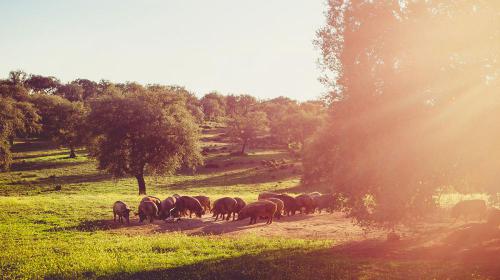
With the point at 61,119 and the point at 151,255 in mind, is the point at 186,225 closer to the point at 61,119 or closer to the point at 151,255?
the point at 151,255

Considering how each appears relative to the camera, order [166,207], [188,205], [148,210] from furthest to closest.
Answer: [188,205] → [166,207] → [148,210]

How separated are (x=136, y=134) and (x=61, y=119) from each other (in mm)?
62066

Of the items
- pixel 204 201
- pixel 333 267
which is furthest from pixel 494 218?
pixel 204 201

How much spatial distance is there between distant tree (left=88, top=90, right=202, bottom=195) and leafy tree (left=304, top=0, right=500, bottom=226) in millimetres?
33772

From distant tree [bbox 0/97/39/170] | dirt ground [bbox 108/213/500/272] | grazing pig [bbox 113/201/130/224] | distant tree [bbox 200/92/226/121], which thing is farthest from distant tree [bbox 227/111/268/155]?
grazing pig [bbox 113/201/130/224]

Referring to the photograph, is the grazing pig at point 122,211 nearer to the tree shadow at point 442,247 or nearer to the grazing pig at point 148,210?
the grazing pig at point 148,210

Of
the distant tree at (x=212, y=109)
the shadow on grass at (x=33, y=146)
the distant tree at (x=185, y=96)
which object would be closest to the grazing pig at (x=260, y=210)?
the distant tree at (x=185, y=96)

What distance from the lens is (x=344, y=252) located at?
61.4ft

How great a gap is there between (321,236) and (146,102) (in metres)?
33.6

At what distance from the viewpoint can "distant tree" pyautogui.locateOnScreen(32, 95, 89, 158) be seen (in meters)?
93.2

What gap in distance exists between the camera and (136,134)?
163 ft

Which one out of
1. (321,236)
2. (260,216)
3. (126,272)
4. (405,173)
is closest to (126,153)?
(260,216)

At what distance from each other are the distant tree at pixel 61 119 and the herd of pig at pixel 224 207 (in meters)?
65.7

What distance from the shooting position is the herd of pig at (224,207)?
A: 29219 millimetres
